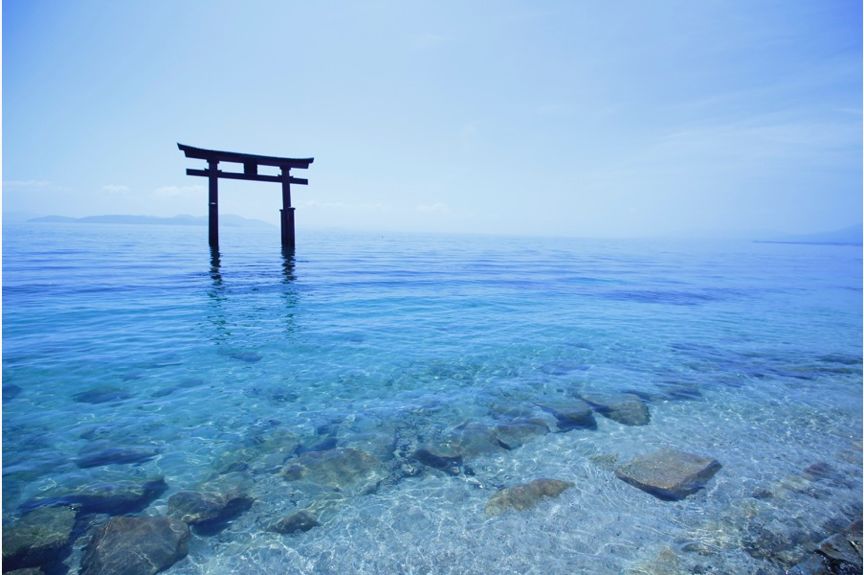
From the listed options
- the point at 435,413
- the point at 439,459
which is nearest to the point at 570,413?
the point at 435,413

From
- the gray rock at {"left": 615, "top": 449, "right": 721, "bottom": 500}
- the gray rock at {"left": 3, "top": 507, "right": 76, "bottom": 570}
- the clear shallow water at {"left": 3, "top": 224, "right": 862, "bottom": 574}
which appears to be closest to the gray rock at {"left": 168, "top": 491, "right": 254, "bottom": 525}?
the clear shallow water at {"left": 3, "top": 224, "right": 862, "bottom": 574}

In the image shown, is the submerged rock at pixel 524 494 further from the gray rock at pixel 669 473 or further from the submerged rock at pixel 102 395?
the submerged rock at pixel 102 395

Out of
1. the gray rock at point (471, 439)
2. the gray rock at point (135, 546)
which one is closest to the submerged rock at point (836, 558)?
the gray rock at point (471, 439)

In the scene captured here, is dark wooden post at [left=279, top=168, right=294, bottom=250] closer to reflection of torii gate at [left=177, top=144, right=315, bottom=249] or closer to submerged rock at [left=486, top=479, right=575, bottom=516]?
reflection of torii gate at [left=177, top=144, right=315, bottom=249]

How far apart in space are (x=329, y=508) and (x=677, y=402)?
677 cm

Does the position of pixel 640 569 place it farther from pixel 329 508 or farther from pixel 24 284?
pixel 24 284

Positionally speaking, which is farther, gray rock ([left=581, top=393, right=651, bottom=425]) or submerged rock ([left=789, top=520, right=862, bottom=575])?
gray rock ([left=581, top=393, right=651, bottom=425])

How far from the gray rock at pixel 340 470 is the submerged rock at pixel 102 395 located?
4.16 metres

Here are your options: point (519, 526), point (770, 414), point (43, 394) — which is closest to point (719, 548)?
point (519, 526)

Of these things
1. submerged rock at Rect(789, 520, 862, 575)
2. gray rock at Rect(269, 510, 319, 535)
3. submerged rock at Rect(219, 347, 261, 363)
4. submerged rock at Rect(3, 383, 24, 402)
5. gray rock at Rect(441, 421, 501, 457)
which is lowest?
submerged rock at Rect(789, 520, 862, 575)

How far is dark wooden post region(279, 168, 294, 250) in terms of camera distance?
81.8ft

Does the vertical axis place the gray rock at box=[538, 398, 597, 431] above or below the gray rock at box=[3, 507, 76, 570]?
above

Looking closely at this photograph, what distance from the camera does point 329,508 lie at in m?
4.80

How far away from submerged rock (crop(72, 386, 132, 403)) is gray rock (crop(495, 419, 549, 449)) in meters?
6.82
